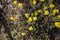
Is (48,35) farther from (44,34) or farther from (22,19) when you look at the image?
(22,19)

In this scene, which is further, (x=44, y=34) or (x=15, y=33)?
(x=15, y=33)

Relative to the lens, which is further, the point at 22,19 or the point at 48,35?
the point at 22,19

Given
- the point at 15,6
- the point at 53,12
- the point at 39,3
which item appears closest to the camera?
the point at 53,12

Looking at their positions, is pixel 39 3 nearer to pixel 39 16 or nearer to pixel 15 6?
pixel 39 16

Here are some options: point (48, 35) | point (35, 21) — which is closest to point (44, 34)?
point (48, 35)

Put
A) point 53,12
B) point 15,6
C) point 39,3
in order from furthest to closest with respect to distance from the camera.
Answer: point 15,6 < point 39,3 < point 53,12

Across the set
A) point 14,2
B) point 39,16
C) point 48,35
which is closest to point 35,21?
point 39,16

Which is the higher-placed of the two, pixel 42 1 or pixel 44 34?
pixel 42 1

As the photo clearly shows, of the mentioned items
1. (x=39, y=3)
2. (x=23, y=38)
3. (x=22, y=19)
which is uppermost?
(x=39, y=3)

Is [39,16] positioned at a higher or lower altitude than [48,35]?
higher
